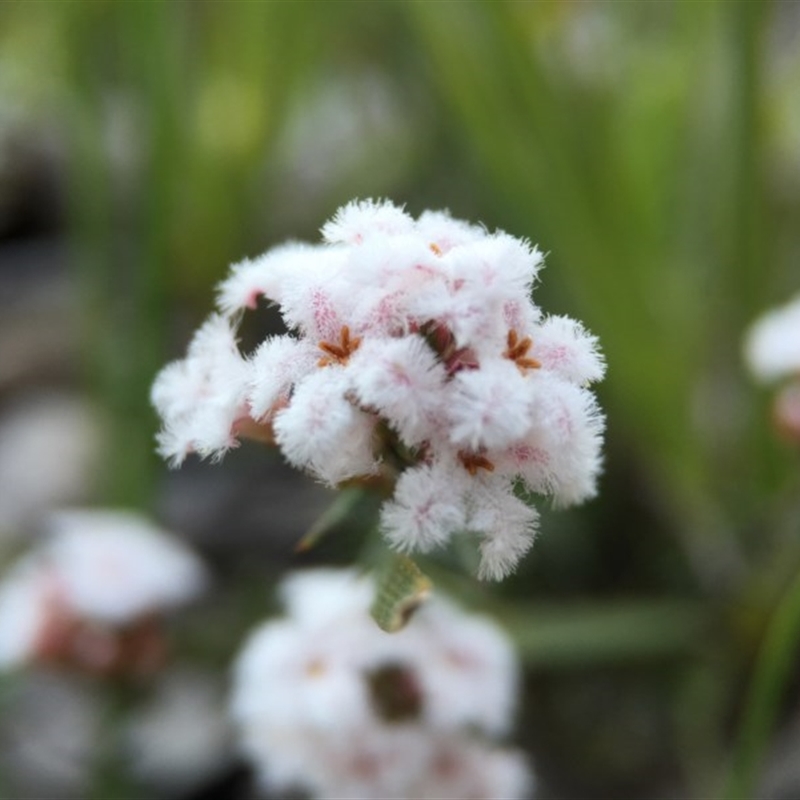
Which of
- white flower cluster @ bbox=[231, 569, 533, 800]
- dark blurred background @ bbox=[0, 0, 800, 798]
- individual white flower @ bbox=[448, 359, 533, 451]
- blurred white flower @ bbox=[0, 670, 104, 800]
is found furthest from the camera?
dark blurred background @ bbox=[0, 0, 800, 798]

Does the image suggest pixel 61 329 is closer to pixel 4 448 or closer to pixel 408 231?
pixel 4 448

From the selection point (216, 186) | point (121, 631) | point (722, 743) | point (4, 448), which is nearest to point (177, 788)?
point (121, 631)

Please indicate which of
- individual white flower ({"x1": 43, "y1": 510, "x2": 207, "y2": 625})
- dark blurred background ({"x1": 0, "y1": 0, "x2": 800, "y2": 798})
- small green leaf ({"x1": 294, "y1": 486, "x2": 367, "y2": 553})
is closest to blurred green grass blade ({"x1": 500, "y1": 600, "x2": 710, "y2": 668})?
dark blurred background ({"x1": 0, "y1": 0, "x2": 800, "y2": 798})

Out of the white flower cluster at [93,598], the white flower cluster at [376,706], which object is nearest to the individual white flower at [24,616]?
the white flower cluster at [93,598]

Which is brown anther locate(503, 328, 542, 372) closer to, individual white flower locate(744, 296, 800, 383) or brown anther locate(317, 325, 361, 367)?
brown anther locate(317, 325, 361, 367)

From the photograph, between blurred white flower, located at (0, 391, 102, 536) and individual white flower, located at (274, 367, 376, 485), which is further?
blurred white flower, located at (0, 391, 102, 536)

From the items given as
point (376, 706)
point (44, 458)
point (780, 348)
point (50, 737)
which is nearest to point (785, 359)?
point (780, 348)

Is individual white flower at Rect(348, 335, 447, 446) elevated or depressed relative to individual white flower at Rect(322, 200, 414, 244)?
depressed

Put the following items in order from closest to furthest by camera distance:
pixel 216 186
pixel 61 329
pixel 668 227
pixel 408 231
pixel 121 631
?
1. pixel 408 231
2. pixel 121 631
3. pixel 668 227
4. pixel 216 186
5. pixel 61 329

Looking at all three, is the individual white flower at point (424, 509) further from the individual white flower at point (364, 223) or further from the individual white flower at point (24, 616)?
the individual white flower at point (24, 616)
